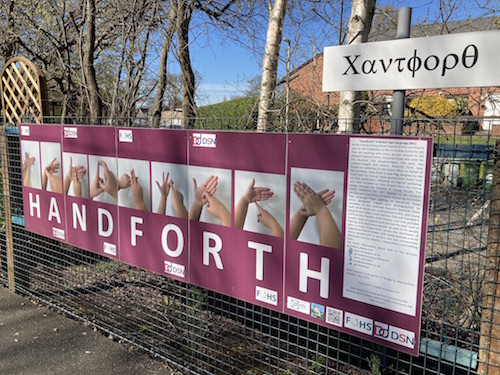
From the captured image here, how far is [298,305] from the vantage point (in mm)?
2531

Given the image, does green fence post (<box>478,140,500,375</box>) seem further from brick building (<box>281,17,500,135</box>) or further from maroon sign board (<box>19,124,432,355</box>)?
brick building (<box>281,17,500,135</box>)

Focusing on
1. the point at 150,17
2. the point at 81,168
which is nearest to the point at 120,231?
the point at 81,168

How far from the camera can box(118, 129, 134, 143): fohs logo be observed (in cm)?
339

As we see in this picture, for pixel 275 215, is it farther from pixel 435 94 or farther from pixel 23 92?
pixel 23 92

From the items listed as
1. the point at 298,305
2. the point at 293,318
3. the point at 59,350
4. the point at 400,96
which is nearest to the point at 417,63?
the point at 400,96

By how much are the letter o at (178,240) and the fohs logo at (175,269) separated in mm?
66

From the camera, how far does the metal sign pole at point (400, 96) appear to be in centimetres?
223

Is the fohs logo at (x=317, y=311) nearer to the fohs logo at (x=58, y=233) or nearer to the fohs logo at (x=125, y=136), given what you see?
the fohs logo at (x=125, y=136)

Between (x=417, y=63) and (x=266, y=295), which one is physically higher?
(x=417, y=63)

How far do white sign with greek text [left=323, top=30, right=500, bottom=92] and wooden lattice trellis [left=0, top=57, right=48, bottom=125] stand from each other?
11.2 ft

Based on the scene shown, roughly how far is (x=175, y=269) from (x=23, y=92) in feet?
10.5

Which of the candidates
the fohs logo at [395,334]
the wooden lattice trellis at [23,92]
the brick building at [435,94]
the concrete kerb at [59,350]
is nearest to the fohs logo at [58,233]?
the concrete kerb at [59,350]

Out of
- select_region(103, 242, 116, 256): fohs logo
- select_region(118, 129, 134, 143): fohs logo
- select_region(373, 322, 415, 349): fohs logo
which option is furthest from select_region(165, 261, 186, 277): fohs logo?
select_region(373, 322, 415, 349): fohs logo

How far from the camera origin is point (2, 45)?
10781 mm
